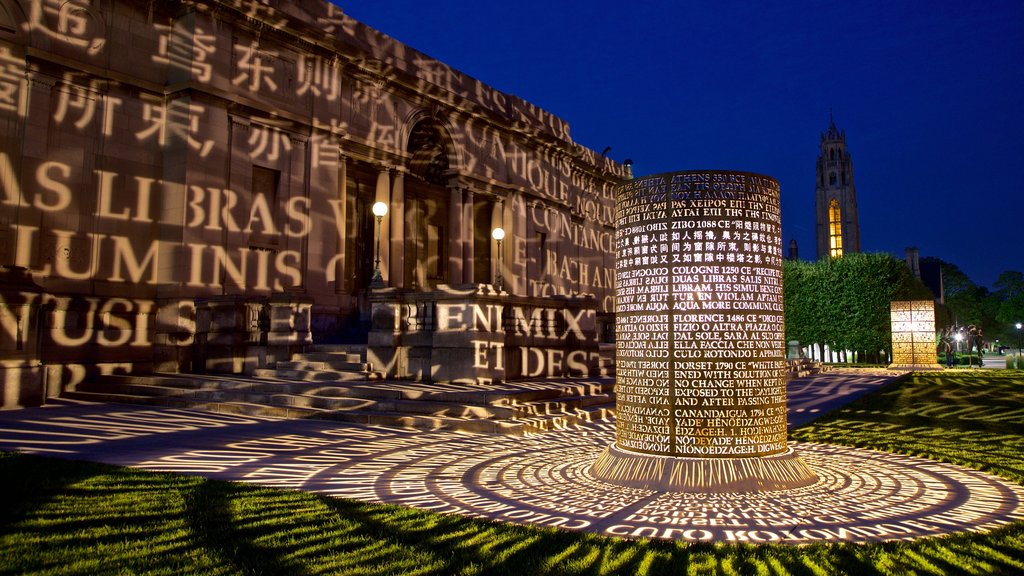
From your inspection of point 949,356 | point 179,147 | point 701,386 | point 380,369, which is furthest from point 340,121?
point 949,356

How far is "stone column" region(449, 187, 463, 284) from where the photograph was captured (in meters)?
33.2

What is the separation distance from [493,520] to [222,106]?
808 inches

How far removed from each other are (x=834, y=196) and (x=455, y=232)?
114672mm

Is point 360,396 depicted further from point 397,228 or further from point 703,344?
point 397,228

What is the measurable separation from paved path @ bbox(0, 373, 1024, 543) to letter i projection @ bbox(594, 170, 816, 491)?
1.25 ft

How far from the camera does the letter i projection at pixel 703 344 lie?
7418 millimetres

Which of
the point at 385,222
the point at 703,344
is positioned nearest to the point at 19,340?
the point at 703,344

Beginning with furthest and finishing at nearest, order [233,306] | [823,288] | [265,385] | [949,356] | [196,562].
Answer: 1. [823,288]
2. [949,356]
3. [233,306]
4. [265,385]
5. [196,562]

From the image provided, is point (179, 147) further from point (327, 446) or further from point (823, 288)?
point (823, 288)

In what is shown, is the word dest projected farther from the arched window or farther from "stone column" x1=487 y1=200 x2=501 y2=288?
the arched window

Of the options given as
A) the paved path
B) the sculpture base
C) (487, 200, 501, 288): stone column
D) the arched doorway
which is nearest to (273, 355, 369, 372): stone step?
the paved path

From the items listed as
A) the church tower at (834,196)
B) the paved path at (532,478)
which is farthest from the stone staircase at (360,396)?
the church tower at (834,196)

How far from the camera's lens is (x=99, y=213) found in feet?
A: 65.6

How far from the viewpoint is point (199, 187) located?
21547 millimetres
